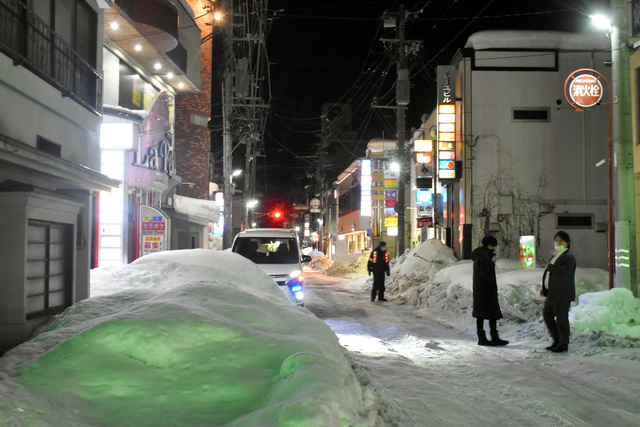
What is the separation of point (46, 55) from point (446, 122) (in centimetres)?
1684

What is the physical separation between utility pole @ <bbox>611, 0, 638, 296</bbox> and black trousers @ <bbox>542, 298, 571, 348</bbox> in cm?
256

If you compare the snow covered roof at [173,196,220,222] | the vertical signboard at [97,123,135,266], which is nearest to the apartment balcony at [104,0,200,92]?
the vertical signboard at [97,123,135,266]

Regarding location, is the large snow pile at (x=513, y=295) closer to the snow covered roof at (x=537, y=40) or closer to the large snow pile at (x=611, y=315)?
the large snow pile at (x=611, y=315)

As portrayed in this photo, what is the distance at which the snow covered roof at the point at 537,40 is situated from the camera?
2244 cm

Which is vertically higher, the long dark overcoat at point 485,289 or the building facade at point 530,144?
the building facade at point 530,144

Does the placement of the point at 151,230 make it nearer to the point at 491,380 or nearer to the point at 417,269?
the point at 417,269

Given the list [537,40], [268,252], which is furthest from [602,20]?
[537,40]

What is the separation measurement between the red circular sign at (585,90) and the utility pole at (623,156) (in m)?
3.30

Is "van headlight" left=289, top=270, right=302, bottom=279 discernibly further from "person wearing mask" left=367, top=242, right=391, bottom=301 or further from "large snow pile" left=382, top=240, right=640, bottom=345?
"person wearing mask" left=367, top=242, right=391, bottom=301

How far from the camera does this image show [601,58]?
2250 cm

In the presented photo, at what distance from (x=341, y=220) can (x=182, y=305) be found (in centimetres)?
5133

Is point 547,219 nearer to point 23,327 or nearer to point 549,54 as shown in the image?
point 549,54

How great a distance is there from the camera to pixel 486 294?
9297mm

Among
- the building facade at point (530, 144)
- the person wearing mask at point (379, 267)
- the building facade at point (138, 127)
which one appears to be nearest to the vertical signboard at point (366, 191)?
the building facade at point (530, 144)
